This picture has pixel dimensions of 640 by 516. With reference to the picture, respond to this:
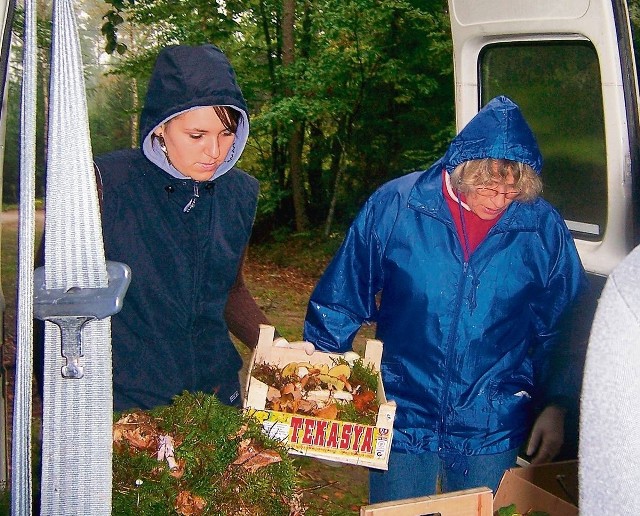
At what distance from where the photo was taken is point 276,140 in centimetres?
1293

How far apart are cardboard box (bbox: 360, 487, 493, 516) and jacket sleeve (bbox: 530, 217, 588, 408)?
31.8 inches

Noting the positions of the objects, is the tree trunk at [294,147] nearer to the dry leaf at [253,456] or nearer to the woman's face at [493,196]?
the woman's face at [493,196]

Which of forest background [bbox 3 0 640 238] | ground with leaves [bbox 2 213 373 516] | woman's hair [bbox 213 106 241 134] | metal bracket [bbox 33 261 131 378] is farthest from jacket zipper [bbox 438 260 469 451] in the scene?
forest background [bbox 3 0 640 238]

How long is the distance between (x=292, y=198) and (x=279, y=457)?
40.4ft

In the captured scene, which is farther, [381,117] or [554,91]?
[381,117]

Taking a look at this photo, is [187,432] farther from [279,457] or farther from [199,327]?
[199,327]

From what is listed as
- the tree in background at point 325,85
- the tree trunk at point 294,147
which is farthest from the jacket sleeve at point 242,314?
the tree trunk at point 294,147

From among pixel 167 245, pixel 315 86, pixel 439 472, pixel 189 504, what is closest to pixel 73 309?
pixel 189 504

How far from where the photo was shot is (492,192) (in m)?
2.32

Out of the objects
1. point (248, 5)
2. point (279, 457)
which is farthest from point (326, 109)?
point (279, 457)

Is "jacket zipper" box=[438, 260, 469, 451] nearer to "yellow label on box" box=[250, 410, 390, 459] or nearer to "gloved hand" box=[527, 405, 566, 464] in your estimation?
"gloved hand" box=[527, 405, 566, 464]

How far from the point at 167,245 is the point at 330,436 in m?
0.67

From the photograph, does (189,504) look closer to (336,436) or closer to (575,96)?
(336,436)

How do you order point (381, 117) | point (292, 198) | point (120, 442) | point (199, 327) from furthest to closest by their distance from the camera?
point (292, 198)
point (381, 117)
point (199, 327)
point (120, 442)
